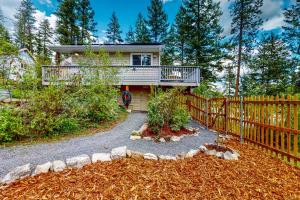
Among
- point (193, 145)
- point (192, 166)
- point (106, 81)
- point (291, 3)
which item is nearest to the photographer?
point (192, 166)

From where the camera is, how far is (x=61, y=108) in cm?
604

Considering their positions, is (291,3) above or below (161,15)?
below

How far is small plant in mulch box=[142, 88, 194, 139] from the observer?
5.88m

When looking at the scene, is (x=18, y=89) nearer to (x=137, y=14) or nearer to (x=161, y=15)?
(x=161, y=15)

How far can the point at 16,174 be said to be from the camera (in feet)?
10.3

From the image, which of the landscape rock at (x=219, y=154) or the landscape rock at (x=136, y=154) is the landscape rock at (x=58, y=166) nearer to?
the landscape rock at (x=136, y=154)

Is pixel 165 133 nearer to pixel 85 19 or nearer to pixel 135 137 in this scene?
pixel 135 137

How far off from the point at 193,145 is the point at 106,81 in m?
5.70

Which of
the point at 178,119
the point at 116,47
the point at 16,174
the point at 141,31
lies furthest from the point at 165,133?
the point at 141,31

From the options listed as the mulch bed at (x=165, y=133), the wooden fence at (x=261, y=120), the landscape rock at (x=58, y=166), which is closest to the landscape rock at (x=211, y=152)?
the mulch bed at (x=165, y=133)

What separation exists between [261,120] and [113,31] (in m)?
28.5

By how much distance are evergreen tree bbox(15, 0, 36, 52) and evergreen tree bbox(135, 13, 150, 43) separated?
59.0ft

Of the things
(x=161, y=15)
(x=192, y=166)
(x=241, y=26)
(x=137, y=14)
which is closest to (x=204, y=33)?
(x=241, y=26)

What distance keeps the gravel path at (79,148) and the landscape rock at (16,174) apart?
0.86 feet
